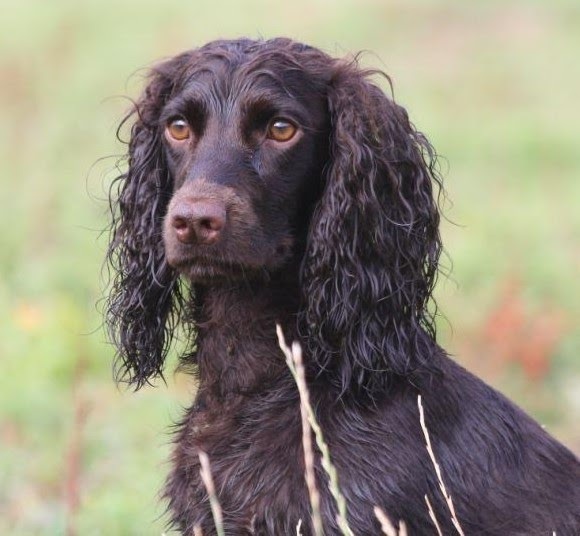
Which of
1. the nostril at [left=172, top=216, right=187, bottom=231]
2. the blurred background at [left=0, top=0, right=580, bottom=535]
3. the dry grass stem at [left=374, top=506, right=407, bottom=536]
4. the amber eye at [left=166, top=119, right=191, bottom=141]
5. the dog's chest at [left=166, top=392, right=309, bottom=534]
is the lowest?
the dry grass stem at [left=374, top=506, right=407, bottom=536]

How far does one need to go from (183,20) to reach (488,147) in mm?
5534

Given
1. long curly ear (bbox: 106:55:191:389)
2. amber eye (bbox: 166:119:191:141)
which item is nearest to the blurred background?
long curly ear (bbox: 106:55:191:389)

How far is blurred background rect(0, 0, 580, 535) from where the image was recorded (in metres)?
7.08

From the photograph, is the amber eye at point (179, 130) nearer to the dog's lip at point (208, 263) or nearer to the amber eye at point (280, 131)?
the amber eye at point (280, 131)

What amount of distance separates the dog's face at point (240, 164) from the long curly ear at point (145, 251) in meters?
0.17

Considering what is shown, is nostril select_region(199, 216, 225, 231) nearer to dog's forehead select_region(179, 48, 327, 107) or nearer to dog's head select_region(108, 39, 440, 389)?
Answer: dog's head select_region(108, 39, 440, 389)

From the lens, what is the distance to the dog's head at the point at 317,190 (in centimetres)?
429

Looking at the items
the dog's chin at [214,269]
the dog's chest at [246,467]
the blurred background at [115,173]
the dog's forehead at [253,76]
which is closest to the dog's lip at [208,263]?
the dog's chin at [214,269]

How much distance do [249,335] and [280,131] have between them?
70 centimetres

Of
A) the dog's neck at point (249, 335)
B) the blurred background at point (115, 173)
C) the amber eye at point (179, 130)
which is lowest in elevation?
the dog's neck at point (249, 335)

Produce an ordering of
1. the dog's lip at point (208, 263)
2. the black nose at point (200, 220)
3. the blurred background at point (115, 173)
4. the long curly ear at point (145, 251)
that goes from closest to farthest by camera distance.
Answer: the black nose at point (200, 220) < the dog's lip at point (208, 263) < the long curly ear at point (145, 251) < the blurred background at point (115, 173)

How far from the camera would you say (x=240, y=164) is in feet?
14.2

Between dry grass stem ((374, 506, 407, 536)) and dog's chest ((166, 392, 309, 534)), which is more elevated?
dog's chest ((166, 392, 309, 534))

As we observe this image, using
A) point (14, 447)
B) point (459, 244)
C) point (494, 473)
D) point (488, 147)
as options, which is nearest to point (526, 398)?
point (459, 244)
